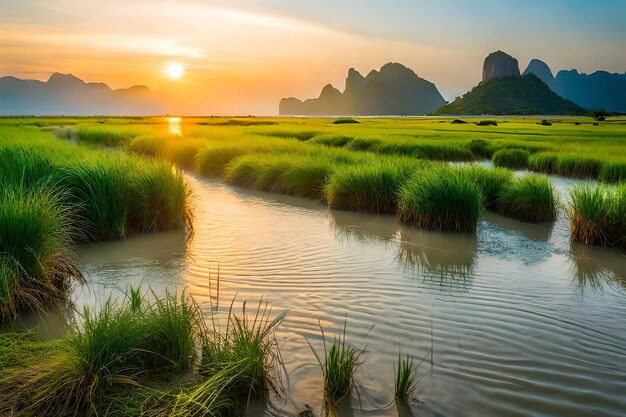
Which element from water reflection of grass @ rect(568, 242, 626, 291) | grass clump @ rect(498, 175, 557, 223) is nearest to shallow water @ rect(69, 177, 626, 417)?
water reflection of grass @ rect(568, 242, 626, 291)

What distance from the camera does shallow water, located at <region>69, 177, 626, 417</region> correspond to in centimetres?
390

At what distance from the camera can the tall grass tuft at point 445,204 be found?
10.1m

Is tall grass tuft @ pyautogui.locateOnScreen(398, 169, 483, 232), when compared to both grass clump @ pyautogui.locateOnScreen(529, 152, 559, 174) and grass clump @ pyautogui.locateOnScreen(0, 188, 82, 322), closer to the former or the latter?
grass clump @ pyautogui.locateOnScreen(0, 188, 82, 322)

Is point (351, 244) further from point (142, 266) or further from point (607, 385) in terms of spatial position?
point (607, 385)

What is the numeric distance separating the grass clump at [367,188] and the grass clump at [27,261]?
306 inches

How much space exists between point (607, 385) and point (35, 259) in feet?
Answer: 19.5

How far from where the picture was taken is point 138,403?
130 inches

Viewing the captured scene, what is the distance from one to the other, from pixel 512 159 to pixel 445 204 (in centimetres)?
1559

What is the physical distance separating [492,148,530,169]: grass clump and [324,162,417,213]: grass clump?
12.6 metres

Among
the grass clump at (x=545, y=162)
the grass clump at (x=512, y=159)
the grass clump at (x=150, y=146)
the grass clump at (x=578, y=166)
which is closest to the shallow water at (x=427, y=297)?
the grass clump at (x=578, y=166)

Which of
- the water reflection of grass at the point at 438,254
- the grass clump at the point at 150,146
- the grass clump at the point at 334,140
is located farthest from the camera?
the grass clump at the point at 334,140

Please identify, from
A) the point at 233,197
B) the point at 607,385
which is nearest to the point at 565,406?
the point at 607,385

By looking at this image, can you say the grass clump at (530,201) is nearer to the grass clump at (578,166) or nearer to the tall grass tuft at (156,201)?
the tall grass tuft at (156,201)

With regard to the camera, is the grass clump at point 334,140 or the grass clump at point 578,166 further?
the grass clump at point 334,140
